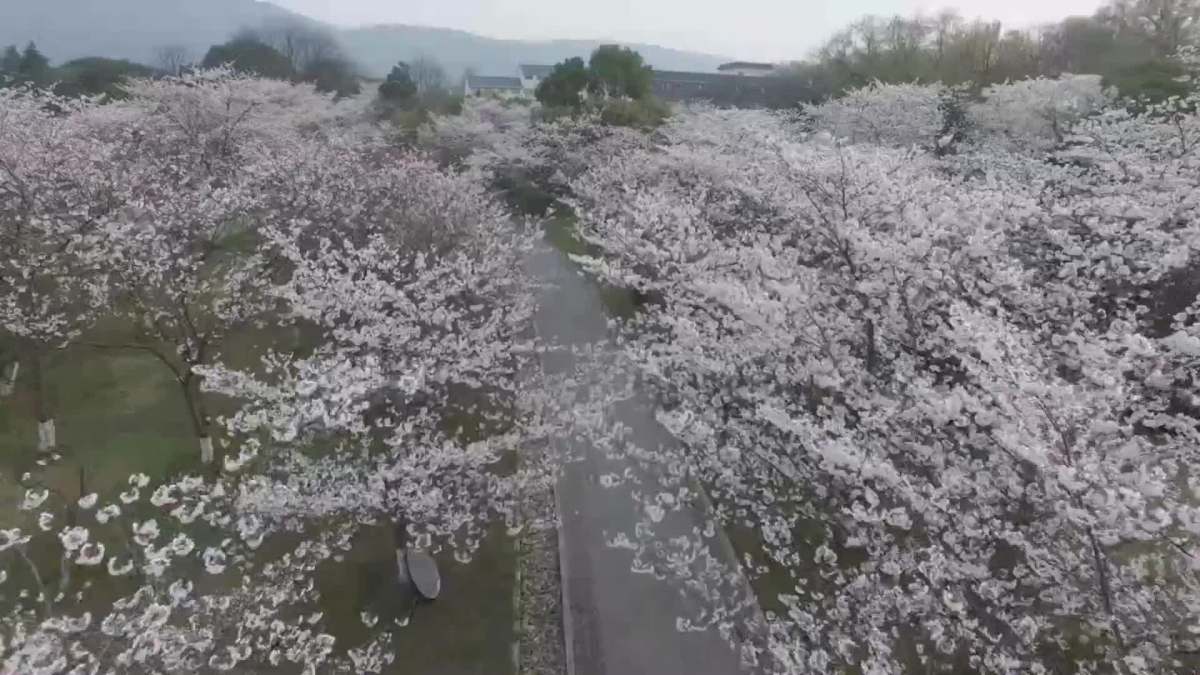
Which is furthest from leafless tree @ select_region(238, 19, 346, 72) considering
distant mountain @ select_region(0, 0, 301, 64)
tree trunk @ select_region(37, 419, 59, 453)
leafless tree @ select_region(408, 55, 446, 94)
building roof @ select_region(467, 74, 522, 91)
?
tree trunk @ select_region(37, 419, 59, 453)

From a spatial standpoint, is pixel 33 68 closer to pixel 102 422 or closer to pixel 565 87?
pixel 565 87

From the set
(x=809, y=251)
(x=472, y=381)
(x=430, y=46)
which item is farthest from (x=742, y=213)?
(x=430, y=46)

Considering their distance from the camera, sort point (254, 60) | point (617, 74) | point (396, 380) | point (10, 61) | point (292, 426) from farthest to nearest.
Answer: point (10, 61) → point (254, 60) → point (617, 74) → point (396, 380) → point (292, 426)

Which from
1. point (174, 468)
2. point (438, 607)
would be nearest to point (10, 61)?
point (174, 468)

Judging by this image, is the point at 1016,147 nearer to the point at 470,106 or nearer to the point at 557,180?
the point at 557,180

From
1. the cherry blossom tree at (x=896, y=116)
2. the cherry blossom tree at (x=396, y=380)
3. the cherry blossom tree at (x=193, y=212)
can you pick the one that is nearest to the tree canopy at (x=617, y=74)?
the cherry blossom tree at (x=896, y=116)

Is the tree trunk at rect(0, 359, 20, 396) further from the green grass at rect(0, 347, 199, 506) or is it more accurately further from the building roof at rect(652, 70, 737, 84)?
the building roof at rect(652, 70, 737, 84)
